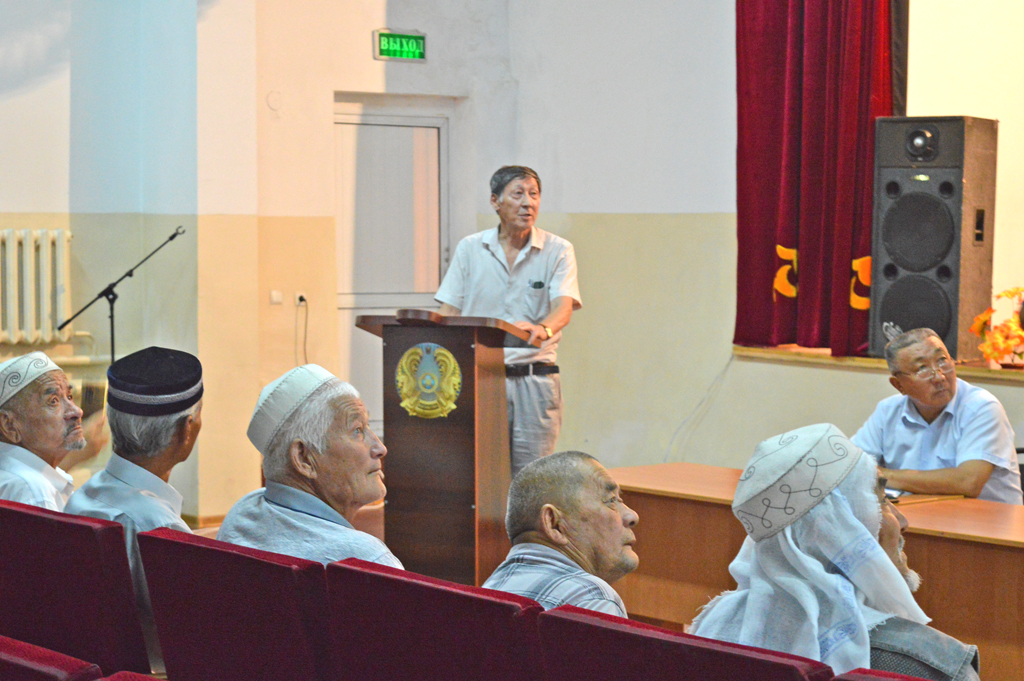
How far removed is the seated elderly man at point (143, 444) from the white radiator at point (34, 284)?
4.22 meters

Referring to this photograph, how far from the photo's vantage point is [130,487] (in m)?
2.22

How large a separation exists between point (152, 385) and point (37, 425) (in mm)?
616

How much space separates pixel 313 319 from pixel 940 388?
3.88 meters

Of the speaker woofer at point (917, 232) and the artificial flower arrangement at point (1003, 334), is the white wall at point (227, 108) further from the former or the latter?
the artificial flower arrangement at point (1003, 334)

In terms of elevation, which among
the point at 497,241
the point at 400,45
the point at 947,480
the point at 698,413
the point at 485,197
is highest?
the point at 400,45

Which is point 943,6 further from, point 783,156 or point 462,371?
point 462,371

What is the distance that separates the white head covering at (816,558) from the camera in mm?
1740

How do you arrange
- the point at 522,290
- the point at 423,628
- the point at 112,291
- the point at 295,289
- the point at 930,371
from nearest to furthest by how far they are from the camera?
the point at 423,628 < the point at 930,371 < the point at 522,290 < the point at 112,291 < the point at 295,289

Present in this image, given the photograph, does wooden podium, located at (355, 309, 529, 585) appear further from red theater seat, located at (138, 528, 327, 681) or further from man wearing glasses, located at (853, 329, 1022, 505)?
red theater seat, located at (138, 528, 327, 681)

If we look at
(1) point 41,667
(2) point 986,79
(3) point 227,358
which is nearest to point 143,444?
(1) point 41,667

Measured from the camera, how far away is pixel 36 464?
2.69 metres

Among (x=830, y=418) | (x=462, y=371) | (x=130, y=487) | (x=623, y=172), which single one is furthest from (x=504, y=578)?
(x=623, y=172)

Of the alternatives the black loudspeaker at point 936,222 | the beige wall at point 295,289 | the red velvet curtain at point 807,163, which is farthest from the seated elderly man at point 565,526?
the beige wall at point 295,289

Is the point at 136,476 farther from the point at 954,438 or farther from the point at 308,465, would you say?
the point at 954,438
